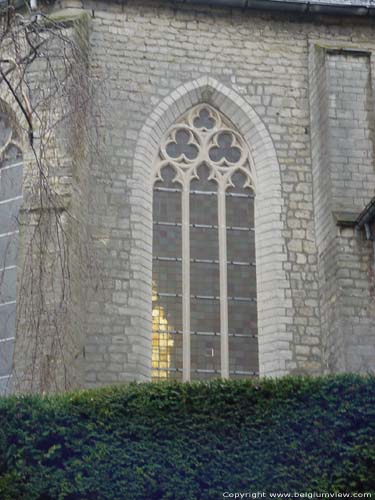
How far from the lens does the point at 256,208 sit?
17844mm

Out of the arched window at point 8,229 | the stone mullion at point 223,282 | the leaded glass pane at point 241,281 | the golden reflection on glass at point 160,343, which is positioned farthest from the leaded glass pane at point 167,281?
the arched window at point 8,229

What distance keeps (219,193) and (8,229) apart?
2.93m

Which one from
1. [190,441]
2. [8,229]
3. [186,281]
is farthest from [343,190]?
[190,441]

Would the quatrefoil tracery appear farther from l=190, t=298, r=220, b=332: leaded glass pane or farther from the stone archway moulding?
l=190, t=298, r=220, b=332: leaded glass pane

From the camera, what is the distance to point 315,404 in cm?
1242

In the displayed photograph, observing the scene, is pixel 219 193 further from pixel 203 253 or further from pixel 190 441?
pixel 190 441

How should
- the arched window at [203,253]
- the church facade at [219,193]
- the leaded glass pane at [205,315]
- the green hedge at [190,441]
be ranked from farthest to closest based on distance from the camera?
the leaded glass pane at [205,315] → the arched window at [203,253] → the church facade at [219,193] → the green hedge at [190,441]

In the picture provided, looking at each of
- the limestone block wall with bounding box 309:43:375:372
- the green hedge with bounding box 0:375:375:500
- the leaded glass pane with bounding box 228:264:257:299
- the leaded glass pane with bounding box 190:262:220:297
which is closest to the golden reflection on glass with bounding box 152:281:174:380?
the leaded glass pane with bounding box 190:262:220:297

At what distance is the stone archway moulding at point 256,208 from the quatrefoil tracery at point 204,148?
0.35ft

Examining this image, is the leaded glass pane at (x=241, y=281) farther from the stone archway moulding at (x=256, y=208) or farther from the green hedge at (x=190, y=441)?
the green hedge at (x=190, y=441)

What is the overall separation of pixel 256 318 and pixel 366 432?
17.1ft

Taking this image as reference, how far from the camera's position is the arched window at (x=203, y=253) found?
16984mm

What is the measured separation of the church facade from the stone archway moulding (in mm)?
20

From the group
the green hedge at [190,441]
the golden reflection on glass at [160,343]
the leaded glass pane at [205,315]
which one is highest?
the leaded glass pane at [205,315]
